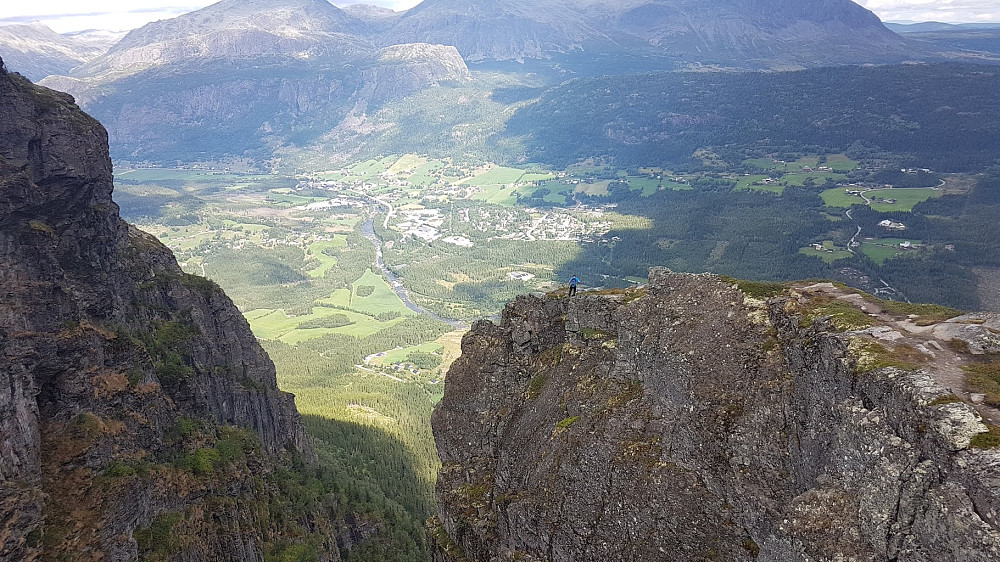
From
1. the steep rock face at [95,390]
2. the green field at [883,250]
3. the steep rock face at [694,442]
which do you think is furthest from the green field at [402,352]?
the green field at [883,250]

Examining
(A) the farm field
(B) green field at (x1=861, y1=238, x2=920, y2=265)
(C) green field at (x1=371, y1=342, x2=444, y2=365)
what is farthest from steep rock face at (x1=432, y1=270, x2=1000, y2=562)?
(B) green field at (x1=861, y1=238, x2=920, y2=265)

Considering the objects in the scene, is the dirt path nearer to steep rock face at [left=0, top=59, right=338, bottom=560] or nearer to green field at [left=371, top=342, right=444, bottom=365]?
steep rock face at [left=0, top=59, right=338, bottom=560]

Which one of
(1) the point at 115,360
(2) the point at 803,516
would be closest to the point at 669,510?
(2) the point at 803,516

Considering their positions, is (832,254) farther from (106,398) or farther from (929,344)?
(106,398)

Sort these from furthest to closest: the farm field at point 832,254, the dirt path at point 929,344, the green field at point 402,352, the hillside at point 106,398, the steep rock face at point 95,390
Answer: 1. the farm field at point 832,254
2. the green field at point 402,352
3. the hillside at point 106,398
4. the steep rock face at point 95,390
5. the dirt path at point 929,344

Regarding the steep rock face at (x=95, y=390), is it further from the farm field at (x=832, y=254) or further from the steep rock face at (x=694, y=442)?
the farm field at (x=832, y=254)

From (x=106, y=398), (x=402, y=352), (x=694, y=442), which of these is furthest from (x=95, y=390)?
(x=402, y=352)
